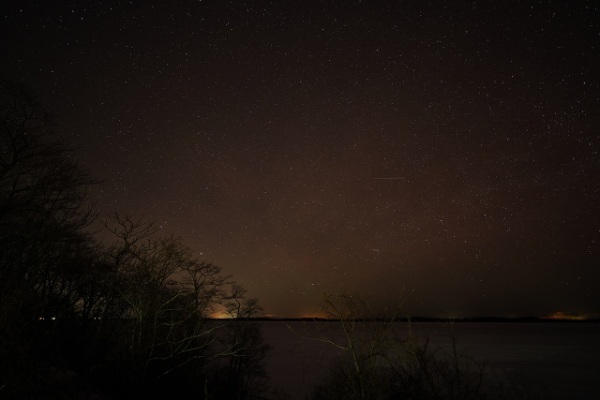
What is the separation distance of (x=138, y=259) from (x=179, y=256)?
236 cm

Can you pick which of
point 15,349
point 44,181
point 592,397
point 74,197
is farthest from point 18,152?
point 592,397

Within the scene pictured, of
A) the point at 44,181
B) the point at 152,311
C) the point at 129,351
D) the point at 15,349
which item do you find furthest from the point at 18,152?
the point at 129,351

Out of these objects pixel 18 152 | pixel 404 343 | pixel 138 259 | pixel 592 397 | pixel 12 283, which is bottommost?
pixel 592 397

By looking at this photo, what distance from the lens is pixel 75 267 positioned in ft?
58.2

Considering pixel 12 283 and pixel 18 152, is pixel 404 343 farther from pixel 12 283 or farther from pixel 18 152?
pixel 18 152

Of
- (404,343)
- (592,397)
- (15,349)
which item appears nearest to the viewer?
(15,349)

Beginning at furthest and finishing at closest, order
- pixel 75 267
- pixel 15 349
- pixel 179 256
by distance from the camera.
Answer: pixel 75 267 < pixel 179 256 < pixel 15 349

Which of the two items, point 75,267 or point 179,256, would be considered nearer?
point 179,256

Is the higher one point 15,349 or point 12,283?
point 12,283

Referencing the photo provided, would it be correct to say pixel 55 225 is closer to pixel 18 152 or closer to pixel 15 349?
pixel 18 152

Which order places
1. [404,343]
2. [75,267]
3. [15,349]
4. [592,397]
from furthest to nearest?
[592,397] → [75,267] → [404,343] → [15,349]

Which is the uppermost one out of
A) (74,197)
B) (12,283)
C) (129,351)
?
(74,197)

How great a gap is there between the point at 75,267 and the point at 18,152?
8020 mm

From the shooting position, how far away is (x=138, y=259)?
1636cm
